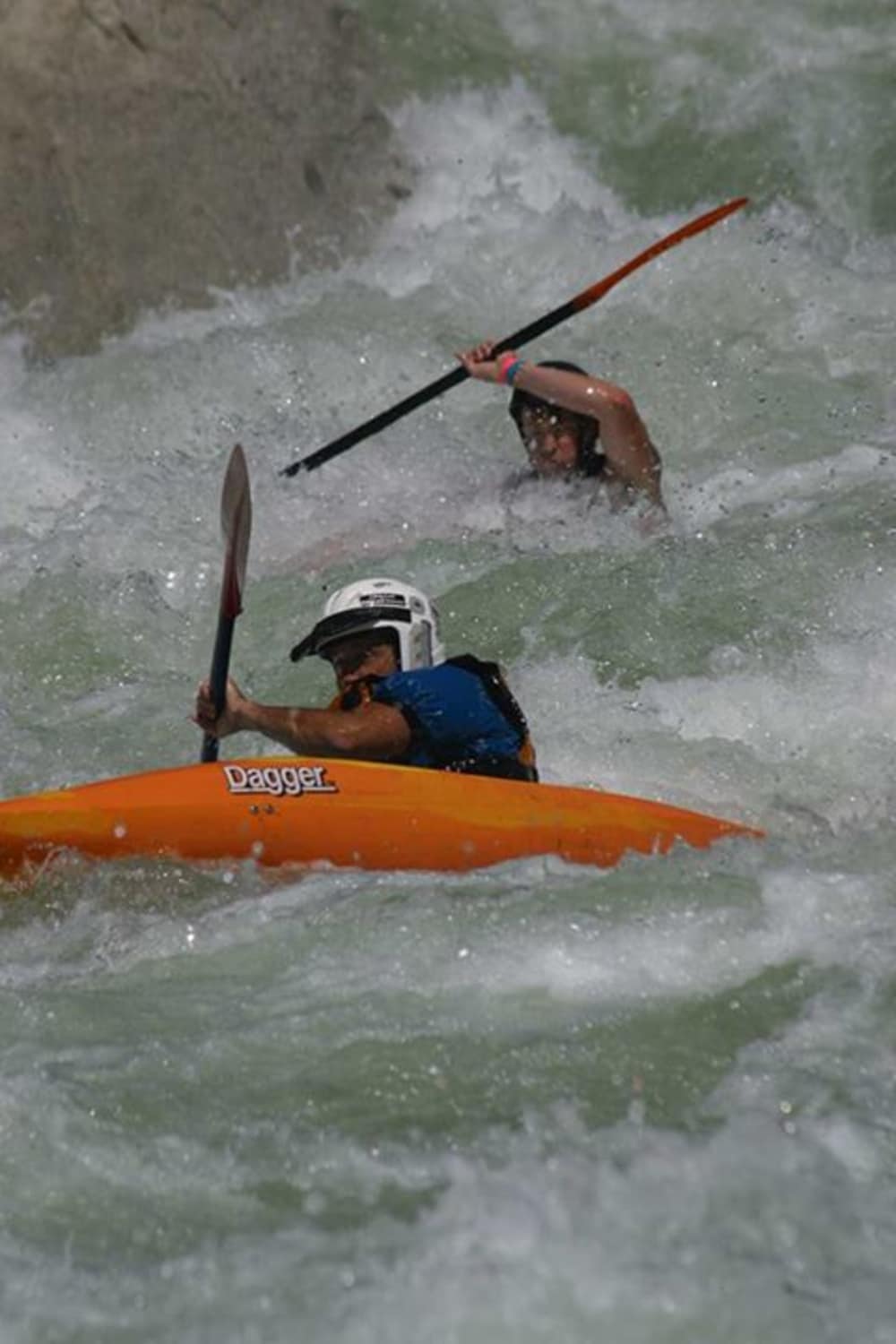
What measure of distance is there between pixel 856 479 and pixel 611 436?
0.92 m

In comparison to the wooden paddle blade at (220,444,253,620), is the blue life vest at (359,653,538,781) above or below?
below

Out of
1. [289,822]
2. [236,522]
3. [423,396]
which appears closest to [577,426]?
[423,396]

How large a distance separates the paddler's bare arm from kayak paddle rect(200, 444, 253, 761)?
3 centimetres

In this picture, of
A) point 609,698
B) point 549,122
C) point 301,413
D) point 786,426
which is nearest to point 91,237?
point 301,413

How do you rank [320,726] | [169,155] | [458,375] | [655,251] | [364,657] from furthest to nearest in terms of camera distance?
[169,155], [655,251], [458,375], [364,657], [320,726]

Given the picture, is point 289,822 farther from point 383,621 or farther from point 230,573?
point 230,573

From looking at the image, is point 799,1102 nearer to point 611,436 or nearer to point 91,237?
point 611,436

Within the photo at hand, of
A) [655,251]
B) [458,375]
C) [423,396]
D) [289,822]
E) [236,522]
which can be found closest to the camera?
[289,822]

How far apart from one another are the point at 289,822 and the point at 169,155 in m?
4.71

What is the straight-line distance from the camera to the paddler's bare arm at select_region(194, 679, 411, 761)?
16.4 ft

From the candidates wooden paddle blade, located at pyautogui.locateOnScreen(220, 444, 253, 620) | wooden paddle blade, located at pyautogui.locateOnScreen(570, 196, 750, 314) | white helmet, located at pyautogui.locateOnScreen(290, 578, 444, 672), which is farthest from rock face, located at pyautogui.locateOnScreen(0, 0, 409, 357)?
white helmet, located at pyautogui.locateOnScreen(290, 578, 444, 672)

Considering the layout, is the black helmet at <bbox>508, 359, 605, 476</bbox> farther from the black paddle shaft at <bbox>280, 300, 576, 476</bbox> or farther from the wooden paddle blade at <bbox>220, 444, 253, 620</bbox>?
the wooden paddle blade at <bbox>220, 444, 253, 620</bbox>

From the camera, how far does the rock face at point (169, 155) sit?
343 inches

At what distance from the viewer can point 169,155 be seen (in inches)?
352
